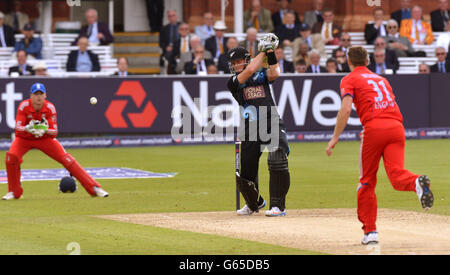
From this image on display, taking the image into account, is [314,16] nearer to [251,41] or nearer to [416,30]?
[416,30]

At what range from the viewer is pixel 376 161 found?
10.7 metres

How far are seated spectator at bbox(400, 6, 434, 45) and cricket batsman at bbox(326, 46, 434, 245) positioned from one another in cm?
2010

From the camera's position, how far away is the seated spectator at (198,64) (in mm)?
26953

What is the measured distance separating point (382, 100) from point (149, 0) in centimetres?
2318

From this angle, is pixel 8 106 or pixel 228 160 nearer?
pixel 228 160

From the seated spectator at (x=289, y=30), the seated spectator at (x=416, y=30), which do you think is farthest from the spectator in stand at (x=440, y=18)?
the seated spectator at (x=289, y=30)

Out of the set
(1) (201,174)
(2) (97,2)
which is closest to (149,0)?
(2) (97,2)

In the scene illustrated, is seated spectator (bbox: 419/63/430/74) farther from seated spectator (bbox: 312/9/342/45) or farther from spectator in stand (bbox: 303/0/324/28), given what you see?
spectator in stand (bbox: 303/0/324/28)

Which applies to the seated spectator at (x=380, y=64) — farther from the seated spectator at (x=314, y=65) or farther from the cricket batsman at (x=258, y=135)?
the cricket batsman at (x=258, y=135)

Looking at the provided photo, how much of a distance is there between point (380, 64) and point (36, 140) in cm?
→ 1440

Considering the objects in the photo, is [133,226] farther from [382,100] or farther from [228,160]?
[228,160]

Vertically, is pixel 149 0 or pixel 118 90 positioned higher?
pixel 149 0
